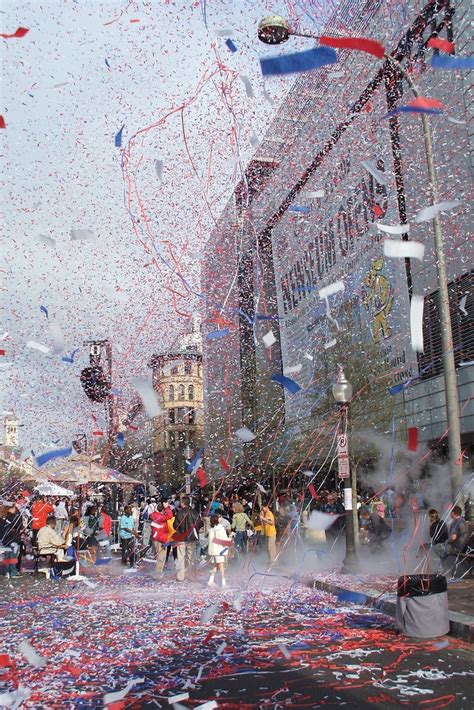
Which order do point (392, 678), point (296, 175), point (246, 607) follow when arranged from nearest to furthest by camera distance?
point (392, 678) < point (246, 607) < point (296, 175)

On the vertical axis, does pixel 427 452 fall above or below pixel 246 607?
above

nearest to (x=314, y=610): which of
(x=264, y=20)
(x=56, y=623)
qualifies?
(x=56, y=623)

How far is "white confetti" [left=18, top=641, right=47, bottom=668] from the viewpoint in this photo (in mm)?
6852

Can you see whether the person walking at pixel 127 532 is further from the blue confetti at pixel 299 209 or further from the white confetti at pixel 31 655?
the blue confetti at pixel 299 209

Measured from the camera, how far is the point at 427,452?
2391 centimetres

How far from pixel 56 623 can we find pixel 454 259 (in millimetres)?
15302

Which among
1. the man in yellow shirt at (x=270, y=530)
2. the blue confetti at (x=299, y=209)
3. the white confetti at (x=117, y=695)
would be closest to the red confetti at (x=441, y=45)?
the man in yellow shirt at (x=270, y=530)

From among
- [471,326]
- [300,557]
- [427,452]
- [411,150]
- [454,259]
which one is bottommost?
[300,557]

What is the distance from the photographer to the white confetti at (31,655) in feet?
22.5

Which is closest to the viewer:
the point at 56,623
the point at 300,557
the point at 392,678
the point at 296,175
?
the point at 392,678

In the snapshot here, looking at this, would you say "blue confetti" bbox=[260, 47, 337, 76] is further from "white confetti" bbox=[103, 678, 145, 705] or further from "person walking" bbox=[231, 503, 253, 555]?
"person walking" bbox=[231, 503, 253, 555]

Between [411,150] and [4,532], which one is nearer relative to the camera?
[4,532]

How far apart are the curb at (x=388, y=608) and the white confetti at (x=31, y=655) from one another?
4.28 metres

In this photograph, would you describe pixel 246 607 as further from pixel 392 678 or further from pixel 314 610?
pixel 392 678
